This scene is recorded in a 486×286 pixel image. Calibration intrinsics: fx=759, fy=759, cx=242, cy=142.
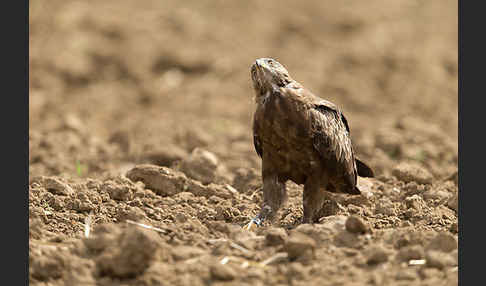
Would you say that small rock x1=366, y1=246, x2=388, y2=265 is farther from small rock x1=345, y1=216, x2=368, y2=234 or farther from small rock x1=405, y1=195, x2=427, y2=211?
small rock x1=405, y1=195, x2=427, y2=211

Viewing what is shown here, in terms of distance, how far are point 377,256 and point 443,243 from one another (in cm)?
57

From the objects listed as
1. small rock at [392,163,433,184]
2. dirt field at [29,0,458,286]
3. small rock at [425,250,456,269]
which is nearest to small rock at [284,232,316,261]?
dirt field at [29,0,458,286]

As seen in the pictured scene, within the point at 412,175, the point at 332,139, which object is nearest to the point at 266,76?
the point at 332,139

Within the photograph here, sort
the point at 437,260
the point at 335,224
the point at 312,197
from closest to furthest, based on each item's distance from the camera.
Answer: the point at 437,260 → the point at 335,224 → the point at 312,197

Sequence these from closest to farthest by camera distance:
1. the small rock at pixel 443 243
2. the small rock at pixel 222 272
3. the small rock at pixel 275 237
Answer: the small rock at pixel 222 272 < the small rock at pixel 443 243 < the small rock at pixel 275 237

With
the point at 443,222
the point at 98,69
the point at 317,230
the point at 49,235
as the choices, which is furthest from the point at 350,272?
Answer: the point at 98,69

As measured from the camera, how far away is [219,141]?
37.8 ft

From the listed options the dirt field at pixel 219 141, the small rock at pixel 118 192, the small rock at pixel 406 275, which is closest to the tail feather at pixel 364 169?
the dirt field at pixel 219 141

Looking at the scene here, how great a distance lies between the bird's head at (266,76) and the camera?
21.1ft

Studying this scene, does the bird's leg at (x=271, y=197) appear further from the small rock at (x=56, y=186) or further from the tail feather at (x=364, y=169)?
the small rock at (x=56, y=186)

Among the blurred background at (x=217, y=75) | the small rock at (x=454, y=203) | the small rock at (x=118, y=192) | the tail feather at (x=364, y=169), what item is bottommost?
the small rock at (x=454, y=203)

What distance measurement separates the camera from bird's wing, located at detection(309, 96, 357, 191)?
6.47 m

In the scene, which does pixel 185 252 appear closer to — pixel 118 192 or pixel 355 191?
pixel 118 192

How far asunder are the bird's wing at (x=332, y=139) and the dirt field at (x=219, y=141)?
46cm
